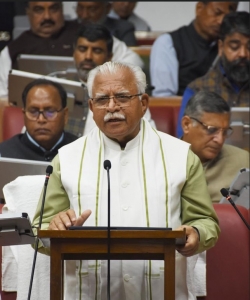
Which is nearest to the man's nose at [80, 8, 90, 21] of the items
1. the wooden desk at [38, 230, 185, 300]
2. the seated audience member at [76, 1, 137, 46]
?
the seated audience member at [76, 1, 137, 46]

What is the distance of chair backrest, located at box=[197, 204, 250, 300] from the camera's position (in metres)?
3.53

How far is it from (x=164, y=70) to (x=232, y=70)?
0.71 metres

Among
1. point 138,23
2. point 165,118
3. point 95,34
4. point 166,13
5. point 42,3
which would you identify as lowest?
point 165,118

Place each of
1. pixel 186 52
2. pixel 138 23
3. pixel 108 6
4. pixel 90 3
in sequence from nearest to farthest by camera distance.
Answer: pixel 186 52 → pixel 90 3 → pixel 108 6 → pixel 138 23

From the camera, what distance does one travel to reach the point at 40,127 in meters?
4.32

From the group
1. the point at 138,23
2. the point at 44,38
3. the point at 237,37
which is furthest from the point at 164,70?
the point at 138,23

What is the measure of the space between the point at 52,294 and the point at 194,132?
169 centimetres

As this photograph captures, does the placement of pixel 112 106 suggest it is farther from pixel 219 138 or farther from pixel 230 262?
pixel 219 138

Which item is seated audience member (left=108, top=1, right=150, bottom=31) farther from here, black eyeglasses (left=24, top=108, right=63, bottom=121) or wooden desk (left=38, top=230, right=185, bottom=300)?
wooden desk (left=38, top=230, right=185, bottom=300)

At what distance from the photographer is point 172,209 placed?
3.15 meters

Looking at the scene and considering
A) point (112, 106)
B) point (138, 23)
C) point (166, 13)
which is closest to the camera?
point (112, 106)

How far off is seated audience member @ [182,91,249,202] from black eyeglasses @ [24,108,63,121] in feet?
1.94

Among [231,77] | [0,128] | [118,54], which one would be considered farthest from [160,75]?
[0,128]

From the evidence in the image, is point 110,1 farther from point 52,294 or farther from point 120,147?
point 52,294
